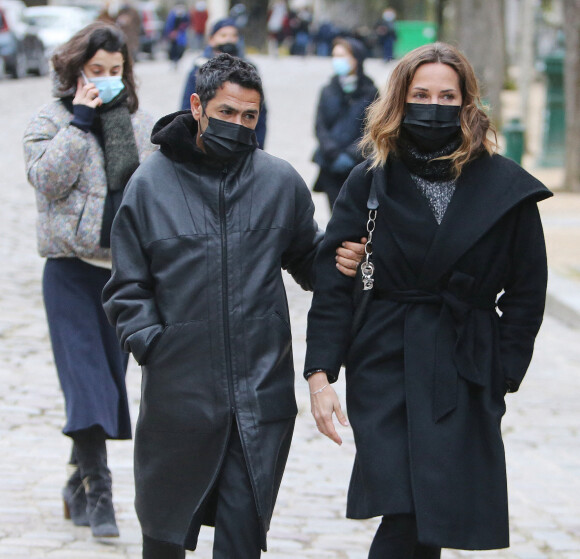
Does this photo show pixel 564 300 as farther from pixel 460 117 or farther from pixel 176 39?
pixel 176 39

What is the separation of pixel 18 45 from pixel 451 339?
29739 mm

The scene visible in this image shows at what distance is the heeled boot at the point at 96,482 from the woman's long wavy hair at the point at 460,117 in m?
1.82

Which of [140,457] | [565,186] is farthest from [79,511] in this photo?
[565,186]

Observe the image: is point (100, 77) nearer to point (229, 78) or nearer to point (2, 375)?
point (229, 78)

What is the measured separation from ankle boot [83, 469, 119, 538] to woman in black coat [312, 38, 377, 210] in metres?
4.74

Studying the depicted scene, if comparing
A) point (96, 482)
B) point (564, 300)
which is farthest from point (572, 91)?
point (96, 482)

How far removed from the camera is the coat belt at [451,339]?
11.8 ft

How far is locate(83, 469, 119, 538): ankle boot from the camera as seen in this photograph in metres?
4.96

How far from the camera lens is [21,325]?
8.85m

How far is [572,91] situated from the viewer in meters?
15.9

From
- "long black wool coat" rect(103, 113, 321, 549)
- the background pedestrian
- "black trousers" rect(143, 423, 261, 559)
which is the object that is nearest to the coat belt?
"long black wool coat" rect(103, 113, 321, 549)

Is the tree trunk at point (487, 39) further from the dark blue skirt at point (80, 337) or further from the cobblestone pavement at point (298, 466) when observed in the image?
the dark blue skirt at point (80, 337)

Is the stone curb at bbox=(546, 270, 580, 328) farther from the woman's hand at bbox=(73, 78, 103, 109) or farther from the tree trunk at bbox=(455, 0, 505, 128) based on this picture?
the tree trunk at bbox=(455, 0, 505, 128)

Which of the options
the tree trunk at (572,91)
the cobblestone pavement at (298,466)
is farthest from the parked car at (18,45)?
the cobblestone pavement at (298,466)
